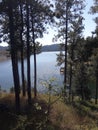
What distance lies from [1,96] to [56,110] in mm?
4526

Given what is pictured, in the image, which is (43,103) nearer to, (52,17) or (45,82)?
(52,17)

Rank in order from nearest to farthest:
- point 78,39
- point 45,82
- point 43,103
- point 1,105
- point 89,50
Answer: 1. point 45,82
2. point 1,105
3. point 43,103
4. point 78,39
5. point 89,50

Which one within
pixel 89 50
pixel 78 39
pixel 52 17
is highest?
pixel 52 17

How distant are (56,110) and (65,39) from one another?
51.6 ft

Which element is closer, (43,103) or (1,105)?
(1,105)

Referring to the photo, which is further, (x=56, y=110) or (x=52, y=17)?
(x=52, y=17)

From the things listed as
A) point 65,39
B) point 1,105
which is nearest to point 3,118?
point 1,105

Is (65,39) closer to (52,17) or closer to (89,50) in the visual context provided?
(52,17)

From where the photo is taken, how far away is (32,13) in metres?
24.5

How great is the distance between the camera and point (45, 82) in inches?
384

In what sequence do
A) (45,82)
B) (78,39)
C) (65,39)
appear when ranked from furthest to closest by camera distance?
1. (78,39)
2. (65,39)
3. (45,82)

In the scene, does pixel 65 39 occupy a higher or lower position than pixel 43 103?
higher

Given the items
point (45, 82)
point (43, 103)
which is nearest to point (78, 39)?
point (43, 103)

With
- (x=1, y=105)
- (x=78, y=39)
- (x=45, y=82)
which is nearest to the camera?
(x=45, y=82)
